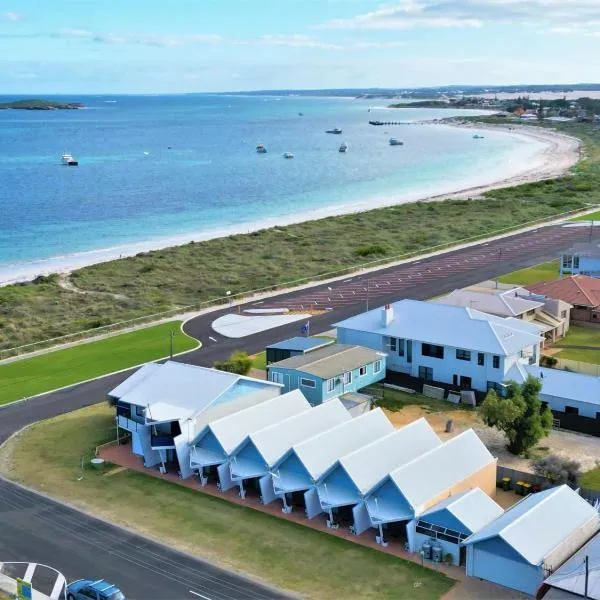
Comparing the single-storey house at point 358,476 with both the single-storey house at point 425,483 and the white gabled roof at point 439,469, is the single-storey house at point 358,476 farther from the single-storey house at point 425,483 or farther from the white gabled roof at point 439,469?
the white gabled roof at point 439,469

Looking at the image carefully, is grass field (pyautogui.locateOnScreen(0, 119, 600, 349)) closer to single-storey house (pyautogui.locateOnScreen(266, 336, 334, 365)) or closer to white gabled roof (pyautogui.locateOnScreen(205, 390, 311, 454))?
single-storey house (pyautogui.locateOnScreen(266, 336, 334, 365))

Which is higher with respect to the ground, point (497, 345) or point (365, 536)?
point (497, 345)

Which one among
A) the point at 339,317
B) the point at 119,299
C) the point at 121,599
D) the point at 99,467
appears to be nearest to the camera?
the point at 121,599

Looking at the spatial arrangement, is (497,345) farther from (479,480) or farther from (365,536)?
(365,536)

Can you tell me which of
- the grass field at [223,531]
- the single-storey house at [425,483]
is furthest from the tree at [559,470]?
the grass field at [223,531]

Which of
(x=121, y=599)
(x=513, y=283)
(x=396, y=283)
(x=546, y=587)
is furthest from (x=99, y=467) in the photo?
(x=513, y=283)

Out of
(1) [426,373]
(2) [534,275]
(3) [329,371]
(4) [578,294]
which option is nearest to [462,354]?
(1) [426,373]
